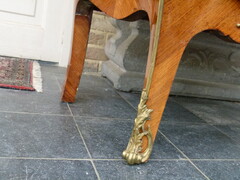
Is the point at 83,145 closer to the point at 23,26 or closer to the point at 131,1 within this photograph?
the point at 131,1

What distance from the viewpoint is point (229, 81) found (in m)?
1.76

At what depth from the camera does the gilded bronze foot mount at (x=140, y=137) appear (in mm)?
727

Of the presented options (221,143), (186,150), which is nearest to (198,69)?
(221,143)

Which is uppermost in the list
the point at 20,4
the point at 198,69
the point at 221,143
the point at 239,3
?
the point at 239,3

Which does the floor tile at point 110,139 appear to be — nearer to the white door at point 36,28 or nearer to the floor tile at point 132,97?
the floor tile at point 132,97

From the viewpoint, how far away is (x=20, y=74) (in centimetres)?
145

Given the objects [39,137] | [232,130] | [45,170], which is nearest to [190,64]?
[232,130]

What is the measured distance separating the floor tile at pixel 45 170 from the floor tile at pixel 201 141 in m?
0.35

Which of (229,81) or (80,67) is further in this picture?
(229,81)

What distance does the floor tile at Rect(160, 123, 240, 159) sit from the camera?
927mm

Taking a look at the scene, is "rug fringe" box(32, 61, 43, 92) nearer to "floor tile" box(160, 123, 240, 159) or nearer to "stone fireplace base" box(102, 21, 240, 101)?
"stone fireplace base" box(102, 21, 240, 101)

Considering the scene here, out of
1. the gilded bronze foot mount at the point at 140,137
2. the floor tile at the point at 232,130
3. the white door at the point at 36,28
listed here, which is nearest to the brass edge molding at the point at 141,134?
the gilded bronze foot mount at the point at 140,137

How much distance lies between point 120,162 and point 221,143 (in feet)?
1.50

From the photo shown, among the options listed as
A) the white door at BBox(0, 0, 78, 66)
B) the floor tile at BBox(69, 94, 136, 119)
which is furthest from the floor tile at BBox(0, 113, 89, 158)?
the white door at BBox(0, 0, 78, 66)
